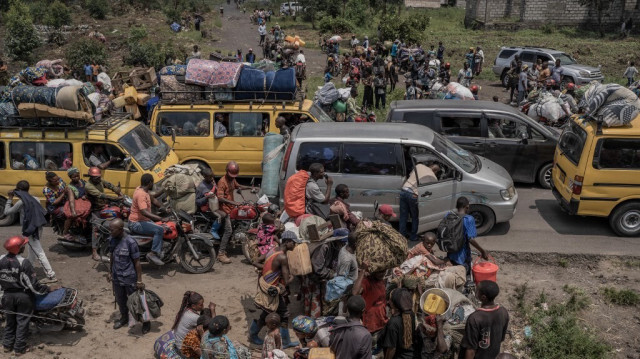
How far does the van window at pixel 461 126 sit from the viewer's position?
455 inches

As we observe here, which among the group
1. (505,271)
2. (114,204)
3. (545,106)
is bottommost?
(505,271)

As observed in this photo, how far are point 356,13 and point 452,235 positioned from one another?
106ft

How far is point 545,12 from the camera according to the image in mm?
38000

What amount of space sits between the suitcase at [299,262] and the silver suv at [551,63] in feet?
55.2

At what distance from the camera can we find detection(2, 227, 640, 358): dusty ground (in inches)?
277

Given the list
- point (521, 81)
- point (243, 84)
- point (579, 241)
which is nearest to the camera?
point (579, 241)

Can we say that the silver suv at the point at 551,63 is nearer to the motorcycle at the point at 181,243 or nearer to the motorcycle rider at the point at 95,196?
the motorcycle at the point at 181,243

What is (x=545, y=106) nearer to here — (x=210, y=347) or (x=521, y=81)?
(x=521, y=81)

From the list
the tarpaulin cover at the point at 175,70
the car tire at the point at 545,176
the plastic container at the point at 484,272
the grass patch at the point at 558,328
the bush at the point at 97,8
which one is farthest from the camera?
the bush at the point at 97,8

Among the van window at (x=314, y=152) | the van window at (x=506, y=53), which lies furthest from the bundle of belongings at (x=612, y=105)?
the van window at (x=506, y=53)

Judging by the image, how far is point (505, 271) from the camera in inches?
346

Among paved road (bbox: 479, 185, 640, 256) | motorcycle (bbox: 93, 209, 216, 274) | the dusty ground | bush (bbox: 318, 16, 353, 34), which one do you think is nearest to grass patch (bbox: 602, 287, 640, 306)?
Result: the dusty ground

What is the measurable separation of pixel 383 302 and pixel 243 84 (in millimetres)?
6534

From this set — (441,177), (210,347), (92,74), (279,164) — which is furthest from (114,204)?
(92,74)
